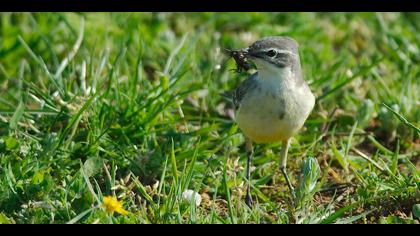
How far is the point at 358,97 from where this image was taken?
7.03 metres

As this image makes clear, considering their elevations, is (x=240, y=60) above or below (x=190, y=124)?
above

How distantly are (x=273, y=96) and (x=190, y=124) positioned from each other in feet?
4.14

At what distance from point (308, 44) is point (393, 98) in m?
1.46

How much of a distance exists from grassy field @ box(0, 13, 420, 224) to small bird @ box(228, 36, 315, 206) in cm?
28

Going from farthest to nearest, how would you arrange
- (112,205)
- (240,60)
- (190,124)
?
(190,124) < (240,60) < (112,205)

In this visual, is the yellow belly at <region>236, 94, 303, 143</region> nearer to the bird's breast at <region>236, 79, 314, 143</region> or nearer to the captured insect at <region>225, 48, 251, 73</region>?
the bird's breast at <region>236, 79, 314, 143</region>

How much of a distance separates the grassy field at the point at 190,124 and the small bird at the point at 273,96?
283 millimetres

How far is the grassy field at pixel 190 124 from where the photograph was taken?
5020 mm

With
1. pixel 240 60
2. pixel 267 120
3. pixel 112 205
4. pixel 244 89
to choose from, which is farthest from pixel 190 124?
pixel 112 205

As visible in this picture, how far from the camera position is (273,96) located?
5.44 m

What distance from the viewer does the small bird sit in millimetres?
5441

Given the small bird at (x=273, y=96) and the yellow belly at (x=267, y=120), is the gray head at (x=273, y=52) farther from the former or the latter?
the yellow belly at (x=267, y=120)

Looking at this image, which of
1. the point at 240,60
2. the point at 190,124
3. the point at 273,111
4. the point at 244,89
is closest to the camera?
the point at 273,111

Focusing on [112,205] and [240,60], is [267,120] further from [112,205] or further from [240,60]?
[112,205]
